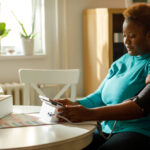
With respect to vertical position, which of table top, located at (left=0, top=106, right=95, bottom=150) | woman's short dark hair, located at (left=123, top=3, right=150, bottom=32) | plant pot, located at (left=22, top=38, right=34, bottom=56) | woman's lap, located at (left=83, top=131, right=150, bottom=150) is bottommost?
woman's lap, located at (left=83, top=131, right=150, bottom=150)

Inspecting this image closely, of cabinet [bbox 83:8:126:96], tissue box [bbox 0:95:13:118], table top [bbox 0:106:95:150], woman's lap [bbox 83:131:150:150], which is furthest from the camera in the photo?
cabinet [bbox 83:8:126:96]

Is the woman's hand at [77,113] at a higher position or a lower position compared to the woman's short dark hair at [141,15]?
lower

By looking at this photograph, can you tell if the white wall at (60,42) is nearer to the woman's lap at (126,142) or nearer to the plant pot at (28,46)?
the plant pot at (28,46)

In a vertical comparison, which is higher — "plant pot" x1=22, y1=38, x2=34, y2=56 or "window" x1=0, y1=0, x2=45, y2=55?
"window" x1=0, y1=0, x2=45, y2=55

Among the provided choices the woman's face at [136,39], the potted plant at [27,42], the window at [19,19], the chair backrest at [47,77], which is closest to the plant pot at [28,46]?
the potted plant at [27,42]

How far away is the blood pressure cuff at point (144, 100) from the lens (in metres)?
1.57

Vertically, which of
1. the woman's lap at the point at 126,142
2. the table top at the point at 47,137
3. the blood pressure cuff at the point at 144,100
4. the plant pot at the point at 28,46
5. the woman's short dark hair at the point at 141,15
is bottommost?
the woman's lap at the point at 126,142

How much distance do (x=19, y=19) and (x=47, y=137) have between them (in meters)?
2.52

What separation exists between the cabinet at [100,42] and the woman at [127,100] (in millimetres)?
1515

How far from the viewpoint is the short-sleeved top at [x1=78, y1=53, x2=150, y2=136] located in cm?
168

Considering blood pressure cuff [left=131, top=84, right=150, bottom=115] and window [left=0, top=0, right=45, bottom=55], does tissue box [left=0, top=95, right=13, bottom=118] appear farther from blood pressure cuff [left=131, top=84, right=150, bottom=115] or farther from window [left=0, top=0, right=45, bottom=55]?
window [left=0, top=0, right=45, bottom=55]

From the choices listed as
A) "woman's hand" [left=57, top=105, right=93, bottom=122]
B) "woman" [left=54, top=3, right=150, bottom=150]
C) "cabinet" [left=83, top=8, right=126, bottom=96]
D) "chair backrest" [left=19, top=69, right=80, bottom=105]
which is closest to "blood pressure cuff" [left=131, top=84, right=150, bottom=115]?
"woman" [left=54, top=3, right=150, bottom=150]

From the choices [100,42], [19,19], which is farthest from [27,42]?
[100,42]

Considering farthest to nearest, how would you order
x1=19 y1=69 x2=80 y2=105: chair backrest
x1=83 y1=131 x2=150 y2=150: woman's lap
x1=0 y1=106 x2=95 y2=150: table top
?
x1=19 y1=69 x2=80 y2=105: chair backrest < x1=83 y1=131 x2=150 y2=150: woman's lap < x1=0 y1=106 x2=95 y2=150: table top
